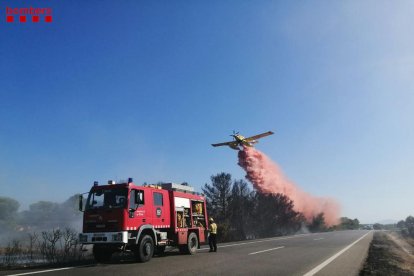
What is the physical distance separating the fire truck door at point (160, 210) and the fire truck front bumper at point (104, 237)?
89.1 inches

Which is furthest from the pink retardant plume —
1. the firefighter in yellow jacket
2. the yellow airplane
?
the firefighter in yellow jacket

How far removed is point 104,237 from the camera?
42.0ft

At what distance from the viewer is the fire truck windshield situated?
1341 centimetres

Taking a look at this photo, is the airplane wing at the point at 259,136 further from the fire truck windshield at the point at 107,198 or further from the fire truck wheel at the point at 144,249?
the fire truck windshield at the point at 107,198

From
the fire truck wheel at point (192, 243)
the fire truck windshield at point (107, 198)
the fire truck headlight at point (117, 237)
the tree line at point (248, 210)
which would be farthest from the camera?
the tree line at point (248, 210)

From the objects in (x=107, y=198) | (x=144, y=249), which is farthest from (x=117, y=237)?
(x=107, y=198)

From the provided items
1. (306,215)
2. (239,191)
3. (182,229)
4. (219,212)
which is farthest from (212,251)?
(306,215)

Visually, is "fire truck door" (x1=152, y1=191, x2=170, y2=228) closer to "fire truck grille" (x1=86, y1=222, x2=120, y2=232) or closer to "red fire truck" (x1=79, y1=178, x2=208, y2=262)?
"red fire truck" (x1=79, y1=178, x2=208, y2=262)

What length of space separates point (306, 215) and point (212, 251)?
6544 cm

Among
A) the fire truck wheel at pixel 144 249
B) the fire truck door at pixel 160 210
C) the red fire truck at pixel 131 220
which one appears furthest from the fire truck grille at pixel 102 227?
the fire truck door at pixel 160 210

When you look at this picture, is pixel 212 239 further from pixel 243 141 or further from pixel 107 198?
pixel 243 141

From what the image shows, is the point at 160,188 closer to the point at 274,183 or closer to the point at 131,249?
the point at 131,249

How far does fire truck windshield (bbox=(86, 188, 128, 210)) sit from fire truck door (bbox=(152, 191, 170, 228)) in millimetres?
1830

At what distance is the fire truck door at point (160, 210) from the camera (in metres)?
14.9
